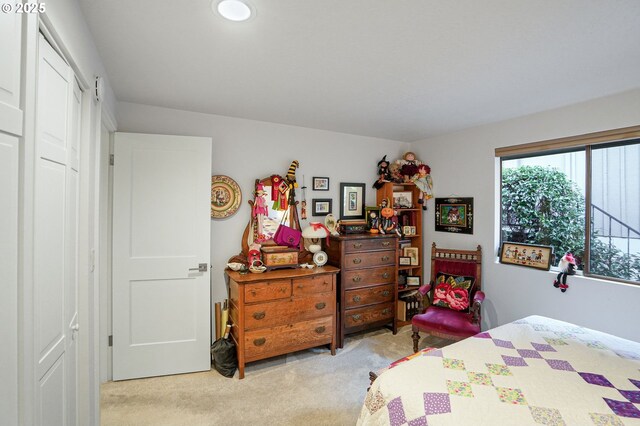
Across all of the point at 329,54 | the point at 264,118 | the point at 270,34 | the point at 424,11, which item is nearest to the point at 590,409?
the point at 424,11

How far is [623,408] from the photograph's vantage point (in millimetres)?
1223

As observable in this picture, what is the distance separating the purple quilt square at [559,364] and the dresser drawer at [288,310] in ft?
6.10

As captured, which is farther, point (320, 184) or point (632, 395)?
point (320, 184)

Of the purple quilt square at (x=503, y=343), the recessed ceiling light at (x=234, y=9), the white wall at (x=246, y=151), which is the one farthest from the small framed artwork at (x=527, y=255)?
the recessed ceiling light at (x=234, y=9)

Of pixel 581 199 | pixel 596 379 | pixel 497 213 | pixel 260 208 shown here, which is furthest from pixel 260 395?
pixel 581 199

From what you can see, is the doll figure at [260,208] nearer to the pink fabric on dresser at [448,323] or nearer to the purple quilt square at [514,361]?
the pink fabric on dresser at [448,323]

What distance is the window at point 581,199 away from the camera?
2469 millimetres

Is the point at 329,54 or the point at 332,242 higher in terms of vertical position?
the point at 329,54

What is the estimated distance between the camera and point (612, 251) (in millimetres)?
2562

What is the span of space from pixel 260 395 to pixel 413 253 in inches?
100

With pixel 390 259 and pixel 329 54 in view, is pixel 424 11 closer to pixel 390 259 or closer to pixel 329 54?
pixel 329 54

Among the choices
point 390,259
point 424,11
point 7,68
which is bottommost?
point 390,259

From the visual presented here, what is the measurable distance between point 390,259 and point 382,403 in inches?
90.1

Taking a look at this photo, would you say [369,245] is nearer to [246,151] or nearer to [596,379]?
[246,151]
